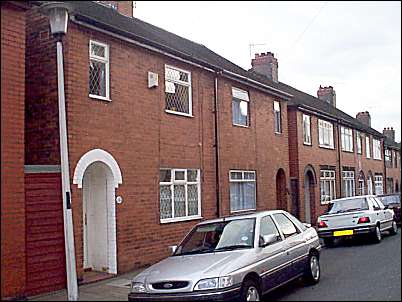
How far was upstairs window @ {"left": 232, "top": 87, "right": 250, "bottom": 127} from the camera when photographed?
58.0ft

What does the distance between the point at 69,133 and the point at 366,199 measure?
9.38 meters

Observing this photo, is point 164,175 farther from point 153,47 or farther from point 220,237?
point 220,237

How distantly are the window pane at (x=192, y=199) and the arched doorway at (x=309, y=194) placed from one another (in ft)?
35.5

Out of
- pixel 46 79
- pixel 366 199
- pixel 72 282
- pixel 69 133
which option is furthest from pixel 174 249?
pixel 366 199

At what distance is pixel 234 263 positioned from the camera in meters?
7.17

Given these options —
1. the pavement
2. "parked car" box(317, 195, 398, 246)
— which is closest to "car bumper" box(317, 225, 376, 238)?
"parked car" box(317, 195, 398, 246)

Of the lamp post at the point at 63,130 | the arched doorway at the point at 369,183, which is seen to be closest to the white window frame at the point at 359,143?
the arched doorway at the point at 369,183

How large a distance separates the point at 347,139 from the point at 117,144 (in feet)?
73.9

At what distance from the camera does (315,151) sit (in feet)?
84.7

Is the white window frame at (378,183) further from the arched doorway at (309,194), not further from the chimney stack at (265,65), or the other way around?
the chimney stack at (265,65)

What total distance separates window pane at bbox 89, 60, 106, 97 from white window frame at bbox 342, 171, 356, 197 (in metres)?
20.6

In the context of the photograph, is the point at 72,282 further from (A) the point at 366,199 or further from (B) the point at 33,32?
(A) the point at 366,199

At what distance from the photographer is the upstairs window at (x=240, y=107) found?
696 inches

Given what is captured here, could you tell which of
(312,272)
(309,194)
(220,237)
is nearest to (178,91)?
(312,272)
